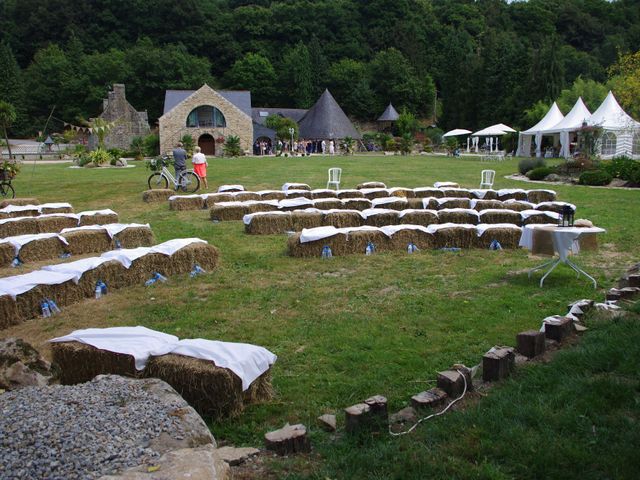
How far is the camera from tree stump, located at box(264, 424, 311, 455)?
3.45 m

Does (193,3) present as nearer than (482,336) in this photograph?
No

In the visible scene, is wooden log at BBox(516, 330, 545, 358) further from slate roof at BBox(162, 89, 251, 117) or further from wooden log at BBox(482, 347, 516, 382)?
slate roof at BBox(162, 89, 251, 117)

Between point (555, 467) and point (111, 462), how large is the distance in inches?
89.7

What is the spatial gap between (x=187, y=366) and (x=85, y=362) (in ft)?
3.04

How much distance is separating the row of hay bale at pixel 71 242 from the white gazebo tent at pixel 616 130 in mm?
28638

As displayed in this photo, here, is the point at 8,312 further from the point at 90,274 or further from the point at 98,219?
the point at 98,219

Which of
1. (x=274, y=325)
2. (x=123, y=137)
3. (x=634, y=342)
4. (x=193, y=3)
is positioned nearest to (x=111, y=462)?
(x=274, y=325)

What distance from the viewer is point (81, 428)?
3.06 m

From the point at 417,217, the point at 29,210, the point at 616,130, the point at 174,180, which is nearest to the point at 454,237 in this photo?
the point at 417,217

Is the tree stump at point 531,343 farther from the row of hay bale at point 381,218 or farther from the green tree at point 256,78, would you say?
the green tree at point 256,78

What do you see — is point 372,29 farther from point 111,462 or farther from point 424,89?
point 111,462

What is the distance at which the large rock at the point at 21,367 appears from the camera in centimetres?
411

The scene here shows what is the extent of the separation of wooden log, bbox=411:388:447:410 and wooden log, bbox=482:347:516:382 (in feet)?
1.59

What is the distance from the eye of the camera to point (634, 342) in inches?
175
